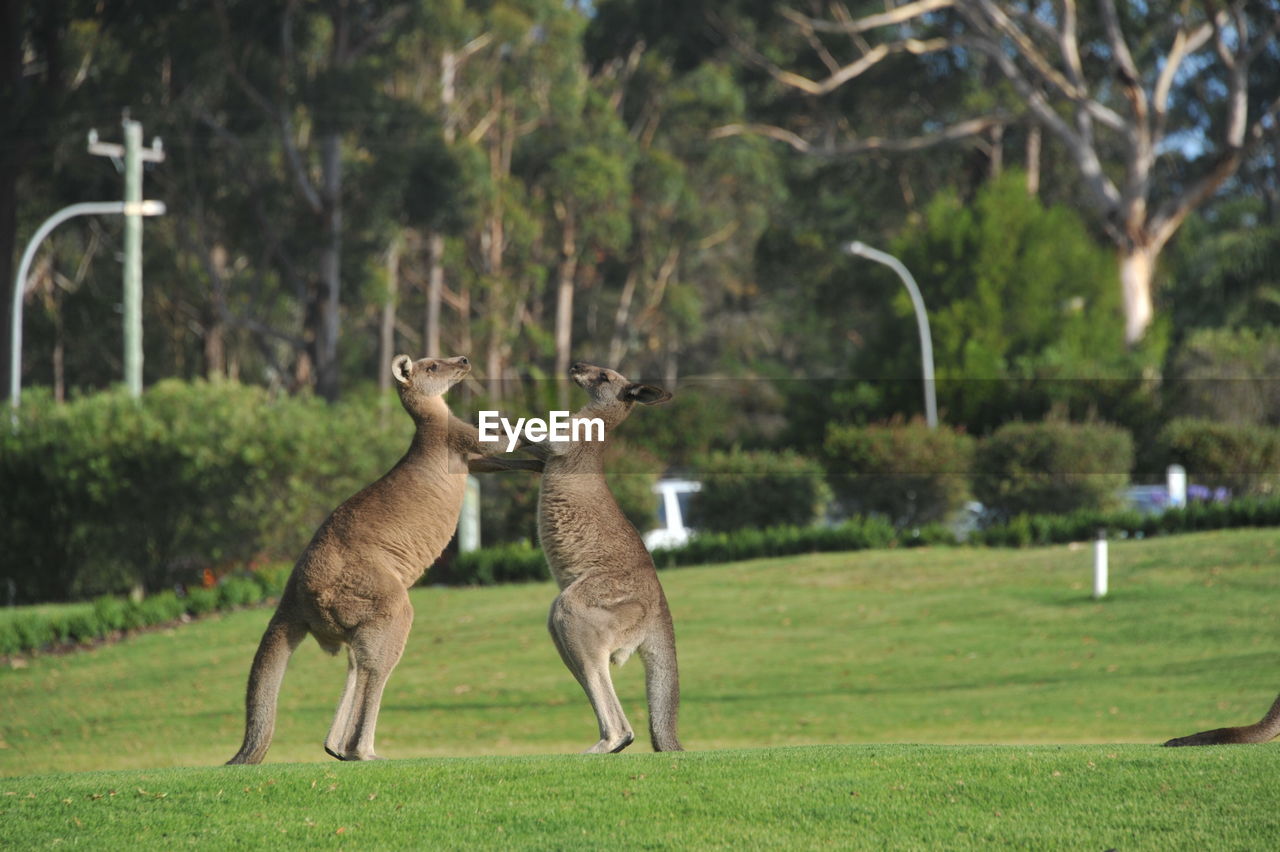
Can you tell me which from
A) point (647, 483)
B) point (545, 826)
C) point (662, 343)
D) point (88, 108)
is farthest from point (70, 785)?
point (662, 343)

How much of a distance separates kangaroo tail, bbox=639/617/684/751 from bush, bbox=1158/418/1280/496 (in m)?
16.9

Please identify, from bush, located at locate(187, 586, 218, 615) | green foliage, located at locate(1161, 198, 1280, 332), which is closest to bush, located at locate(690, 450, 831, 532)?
bush, located at locate(187, 586, 218, 615)

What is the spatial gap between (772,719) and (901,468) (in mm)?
10716

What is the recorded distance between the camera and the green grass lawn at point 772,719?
6391 millimetres

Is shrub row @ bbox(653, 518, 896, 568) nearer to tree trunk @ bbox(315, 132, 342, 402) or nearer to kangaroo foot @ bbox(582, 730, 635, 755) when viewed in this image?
kangaroo foot @ bbox(582, 730, 635, 755)

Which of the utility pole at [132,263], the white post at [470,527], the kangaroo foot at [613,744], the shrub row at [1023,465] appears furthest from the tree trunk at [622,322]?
the kangaroo foot at [613,744]

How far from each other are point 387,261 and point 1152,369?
21948 millimetres

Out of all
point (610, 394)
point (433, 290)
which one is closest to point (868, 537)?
point (610, 394)

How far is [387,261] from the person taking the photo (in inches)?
1747

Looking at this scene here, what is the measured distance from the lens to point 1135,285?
3709cm

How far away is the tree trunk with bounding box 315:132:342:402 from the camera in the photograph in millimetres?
38719

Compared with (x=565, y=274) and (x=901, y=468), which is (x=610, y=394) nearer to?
(x=901, y=468)

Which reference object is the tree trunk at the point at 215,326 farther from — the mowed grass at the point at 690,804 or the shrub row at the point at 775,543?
the mowed grass at the point at 690,804

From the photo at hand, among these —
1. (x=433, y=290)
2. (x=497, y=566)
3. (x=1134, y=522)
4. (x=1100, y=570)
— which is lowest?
(x=497, y=566)
